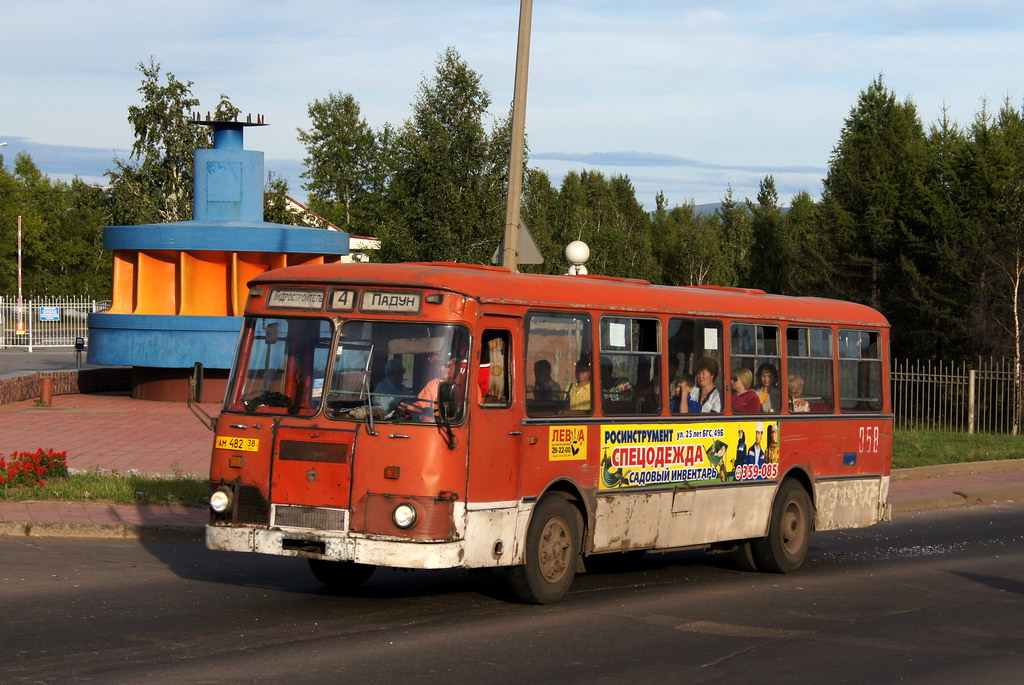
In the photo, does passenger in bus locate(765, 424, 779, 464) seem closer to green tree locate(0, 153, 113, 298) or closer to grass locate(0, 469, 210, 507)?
grass locate(0, 469, 210, 507)

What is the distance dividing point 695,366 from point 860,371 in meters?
2.99

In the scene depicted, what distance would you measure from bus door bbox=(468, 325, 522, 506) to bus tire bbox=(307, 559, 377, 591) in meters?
1.68

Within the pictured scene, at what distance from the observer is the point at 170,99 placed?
173ft

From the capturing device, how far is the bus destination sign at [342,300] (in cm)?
966

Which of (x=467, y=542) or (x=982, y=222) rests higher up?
(x=982, y=222)

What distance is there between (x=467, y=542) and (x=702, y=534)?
322cm

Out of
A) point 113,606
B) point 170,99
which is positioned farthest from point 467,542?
point 170,99

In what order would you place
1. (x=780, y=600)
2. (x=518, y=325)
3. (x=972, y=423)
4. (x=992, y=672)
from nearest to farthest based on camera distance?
(x=992, y=672), (x=518, y=325), (x=780, y=600), (x=972, y=423)

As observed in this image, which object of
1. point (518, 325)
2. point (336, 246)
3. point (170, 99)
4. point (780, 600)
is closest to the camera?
point (518, 325)

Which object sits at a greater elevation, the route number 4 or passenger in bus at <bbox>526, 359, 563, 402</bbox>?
passenger in bus at <bbox>526, 359, 563, 402</bbox>

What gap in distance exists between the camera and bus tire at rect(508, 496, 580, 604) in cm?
993

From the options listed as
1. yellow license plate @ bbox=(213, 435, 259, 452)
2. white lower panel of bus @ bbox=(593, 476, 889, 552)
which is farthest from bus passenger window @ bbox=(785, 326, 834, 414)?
yellow license plate @ bbox=(213, 435, 259, 452)

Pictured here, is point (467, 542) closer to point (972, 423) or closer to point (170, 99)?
point (972, 423)

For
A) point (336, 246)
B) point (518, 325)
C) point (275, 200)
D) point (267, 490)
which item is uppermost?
point (275, 200)
